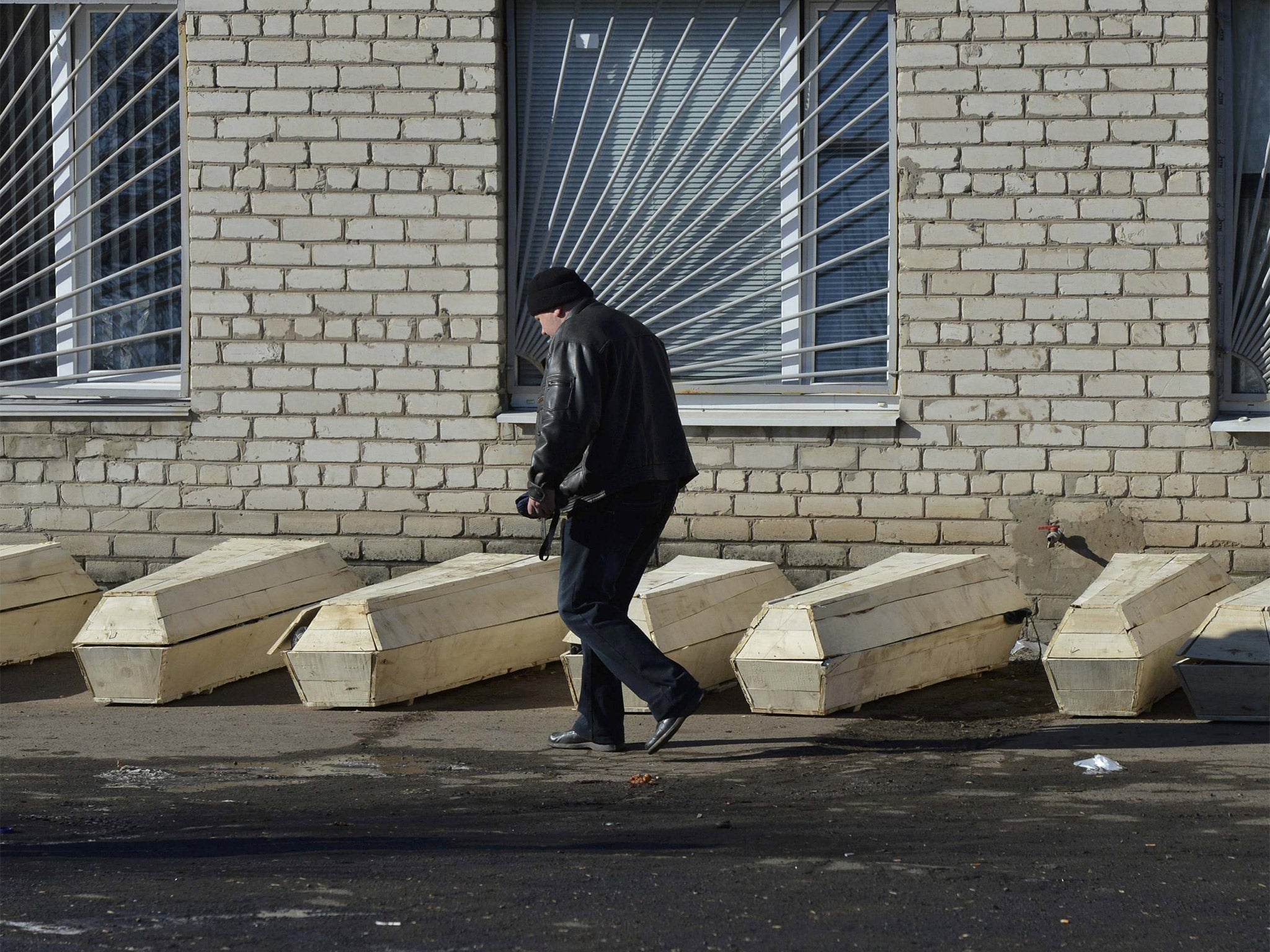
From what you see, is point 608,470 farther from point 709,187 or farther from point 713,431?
point 709,187

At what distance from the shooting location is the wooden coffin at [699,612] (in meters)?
6.20

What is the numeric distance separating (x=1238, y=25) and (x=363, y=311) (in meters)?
4.83

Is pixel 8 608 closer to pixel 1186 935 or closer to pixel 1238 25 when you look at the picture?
pixel 1186 935

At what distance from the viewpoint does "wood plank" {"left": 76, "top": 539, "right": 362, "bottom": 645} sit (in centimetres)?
634

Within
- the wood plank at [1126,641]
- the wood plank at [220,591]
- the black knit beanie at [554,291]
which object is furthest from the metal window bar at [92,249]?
the wood plank at [1126,641]

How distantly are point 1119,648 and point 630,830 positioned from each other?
2.50 m

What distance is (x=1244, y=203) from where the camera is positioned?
7535 millimetres

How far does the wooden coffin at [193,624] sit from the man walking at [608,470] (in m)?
2.02

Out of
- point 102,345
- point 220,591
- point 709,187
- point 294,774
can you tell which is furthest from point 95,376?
point 294,774

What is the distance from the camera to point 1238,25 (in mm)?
7438

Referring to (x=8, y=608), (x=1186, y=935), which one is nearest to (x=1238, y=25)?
(x=1186, y=935)

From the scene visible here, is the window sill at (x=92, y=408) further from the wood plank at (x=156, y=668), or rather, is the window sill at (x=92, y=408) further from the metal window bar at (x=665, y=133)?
the metal window bar at (x=665, y=133)

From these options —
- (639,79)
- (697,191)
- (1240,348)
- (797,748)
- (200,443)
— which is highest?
(639,79)

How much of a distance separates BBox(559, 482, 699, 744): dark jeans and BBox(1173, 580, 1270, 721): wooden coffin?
6.75 ft
